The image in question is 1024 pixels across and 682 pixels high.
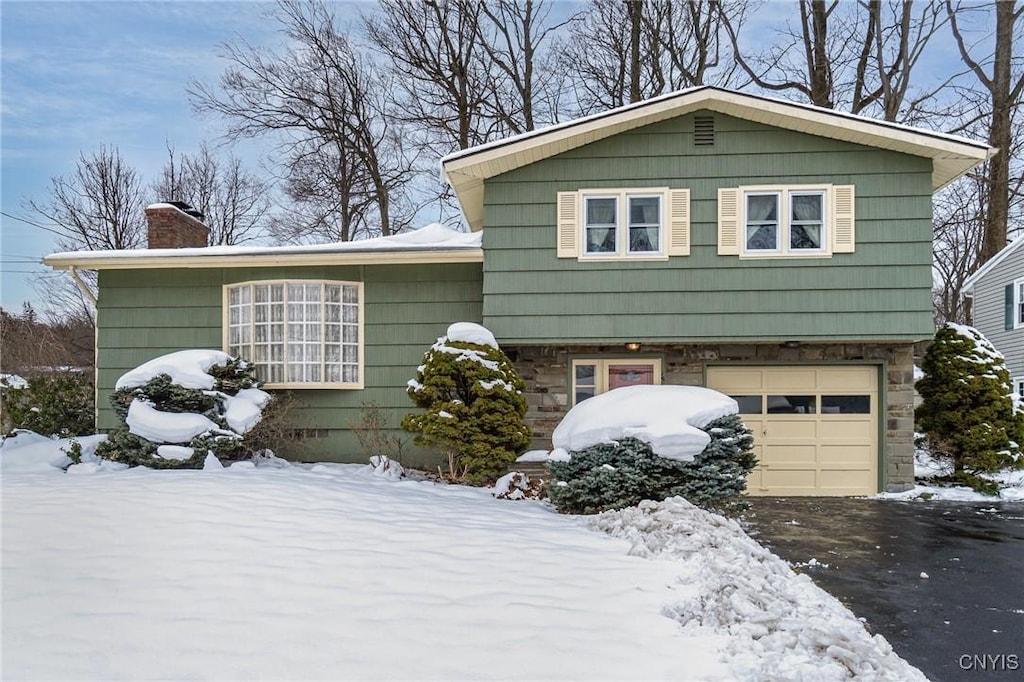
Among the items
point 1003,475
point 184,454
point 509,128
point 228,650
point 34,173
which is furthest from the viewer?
point 34,173

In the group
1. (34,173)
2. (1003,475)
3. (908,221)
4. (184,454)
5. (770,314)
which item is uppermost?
(34,173)

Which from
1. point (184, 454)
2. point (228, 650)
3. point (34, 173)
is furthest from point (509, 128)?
point (228, 650)

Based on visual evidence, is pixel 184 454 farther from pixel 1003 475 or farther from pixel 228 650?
pixel 1003 475

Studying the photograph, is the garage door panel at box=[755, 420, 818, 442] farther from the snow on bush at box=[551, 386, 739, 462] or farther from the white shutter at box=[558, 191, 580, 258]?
the white shutter at box=[558, 191, 580, 258]

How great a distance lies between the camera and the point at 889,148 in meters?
7.88

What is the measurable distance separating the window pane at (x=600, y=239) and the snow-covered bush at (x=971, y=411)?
542 cm

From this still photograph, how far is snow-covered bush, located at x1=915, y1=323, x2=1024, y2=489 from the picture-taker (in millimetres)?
8586

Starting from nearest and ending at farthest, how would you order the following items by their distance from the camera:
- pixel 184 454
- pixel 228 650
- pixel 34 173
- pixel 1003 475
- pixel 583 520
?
pixel 228 650 < pixel 583 520 < pixel 184 454 < pixel 1003 475 < pixel 34 173

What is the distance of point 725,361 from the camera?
8633mm

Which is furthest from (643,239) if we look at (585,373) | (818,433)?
(818,433)

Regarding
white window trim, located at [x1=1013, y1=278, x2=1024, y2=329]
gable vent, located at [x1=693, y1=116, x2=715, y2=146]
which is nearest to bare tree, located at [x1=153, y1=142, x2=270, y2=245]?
gable vent, located at [x1=693, y1=116, x2=715, y2=146]

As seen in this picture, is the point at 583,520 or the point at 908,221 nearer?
the point at 583,520

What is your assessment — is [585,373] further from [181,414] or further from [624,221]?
[181,414]

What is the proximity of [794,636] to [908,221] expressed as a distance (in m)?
6.95
